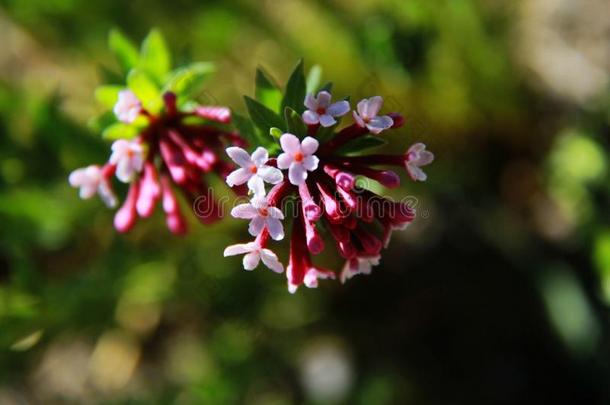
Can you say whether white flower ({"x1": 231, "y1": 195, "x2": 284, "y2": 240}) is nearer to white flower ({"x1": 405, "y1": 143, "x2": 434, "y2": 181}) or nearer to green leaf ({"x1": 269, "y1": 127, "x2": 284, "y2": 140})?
green leaf ({"x1": 269, "y1": 127, "x2": 284, "y2": 140})

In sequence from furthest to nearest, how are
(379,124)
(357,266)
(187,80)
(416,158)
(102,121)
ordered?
(102,121)
(187,80)
(357,266)
(416,158)
(379,124)

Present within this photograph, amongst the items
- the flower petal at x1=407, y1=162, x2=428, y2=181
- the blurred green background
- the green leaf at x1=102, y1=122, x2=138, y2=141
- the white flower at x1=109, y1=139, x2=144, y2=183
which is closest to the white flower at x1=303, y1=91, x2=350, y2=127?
the flower petal at x1=407, y1=162, x2=428, y2=181

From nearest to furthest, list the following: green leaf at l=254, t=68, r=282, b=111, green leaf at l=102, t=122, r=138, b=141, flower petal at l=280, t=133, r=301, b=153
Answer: flower petal at l=280, t=133, r=301, b=153, green leaf at l=254, t=68, r=282, b=111, green leaf at l=102, t=122, r=138, b=141

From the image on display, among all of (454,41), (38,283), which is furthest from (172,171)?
(454,41)

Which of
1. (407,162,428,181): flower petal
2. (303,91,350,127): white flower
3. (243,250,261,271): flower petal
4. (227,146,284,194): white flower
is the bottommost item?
(243,250,261,271): flower petal

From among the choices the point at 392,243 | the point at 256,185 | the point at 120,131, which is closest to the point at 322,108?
the point at 256,185

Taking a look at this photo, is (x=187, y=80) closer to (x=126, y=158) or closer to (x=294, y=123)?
(x=126, y=158)
